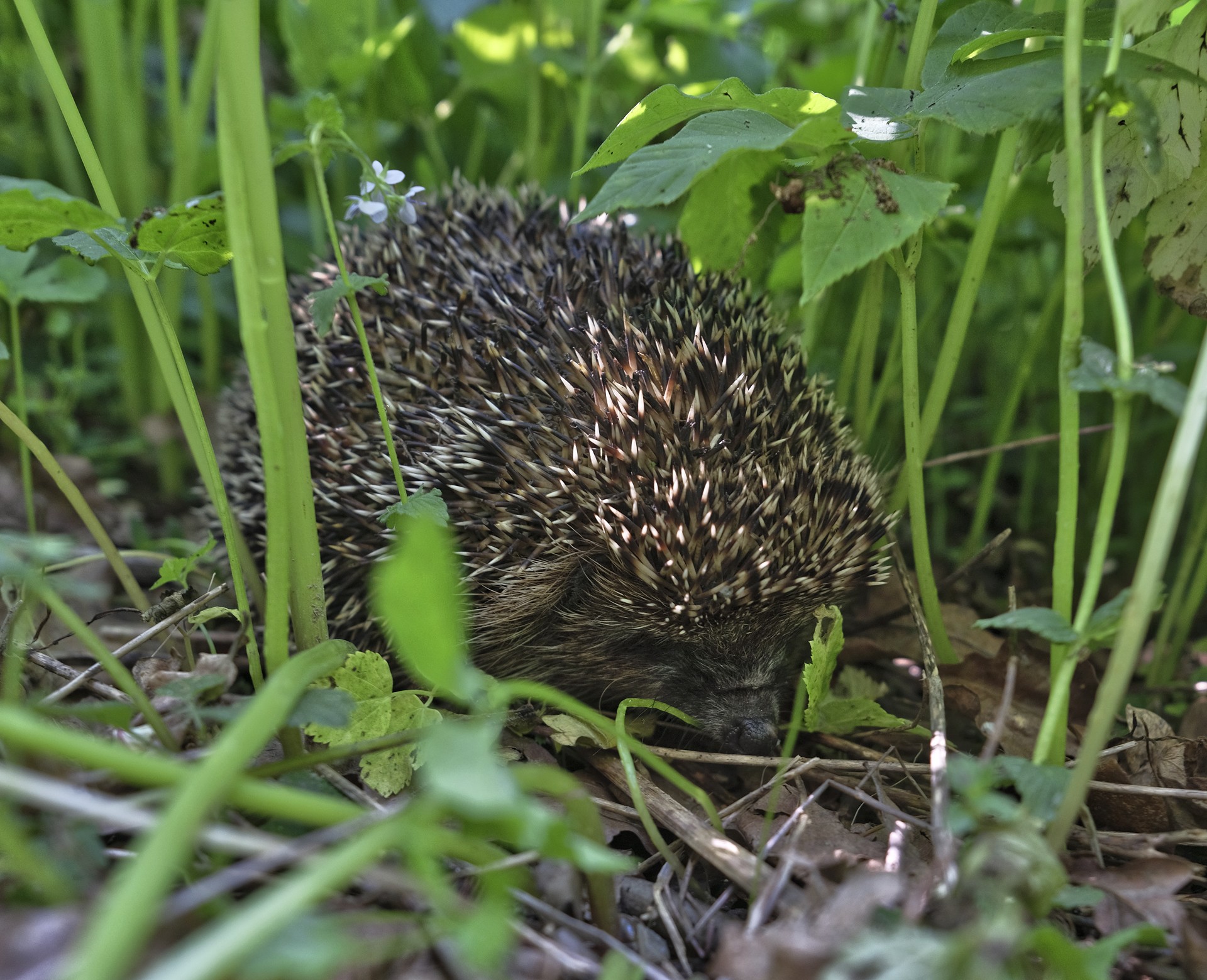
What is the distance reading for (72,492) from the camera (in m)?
2.78

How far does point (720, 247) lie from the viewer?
3.44 metres

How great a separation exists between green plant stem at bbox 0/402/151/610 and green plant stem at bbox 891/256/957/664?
7.71ft

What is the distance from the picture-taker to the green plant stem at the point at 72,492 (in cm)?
264

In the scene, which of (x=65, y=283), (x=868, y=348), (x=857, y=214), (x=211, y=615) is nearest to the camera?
(x=857, y=214)

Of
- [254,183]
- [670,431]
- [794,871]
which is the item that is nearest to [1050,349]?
[670,431]

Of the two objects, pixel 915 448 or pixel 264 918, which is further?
pixel 915 448

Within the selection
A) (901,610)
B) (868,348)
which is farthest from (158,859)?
(901,610)

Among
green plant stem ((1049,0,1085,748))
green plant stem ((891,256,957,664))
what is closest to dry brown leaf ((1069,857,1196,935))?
green plant stem ((1049,0,1085,748))

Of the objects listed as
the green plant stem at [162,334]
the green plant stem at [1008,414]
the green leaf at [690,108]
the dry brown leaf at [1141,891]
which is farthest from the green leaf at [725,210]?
the dry brown leaf at [1141,891]

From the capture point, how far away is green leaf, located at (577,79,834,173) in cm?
267

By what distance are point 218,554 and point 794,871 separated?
2800 mm

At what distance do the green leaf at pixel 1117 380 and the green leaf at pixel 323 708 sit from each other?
5.68 feet

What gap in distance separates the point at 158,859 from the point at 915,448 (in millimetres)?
2362

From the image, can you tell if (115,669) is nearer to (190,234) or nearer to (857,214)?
(190,234)
